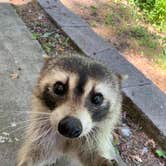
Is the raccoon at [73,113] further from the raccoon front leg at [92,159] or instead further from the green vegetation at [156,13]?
the green vegetation at [156,13]

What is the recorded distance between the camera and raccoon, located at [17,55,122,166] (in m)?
2.78

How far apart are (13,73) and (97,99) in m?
1.64

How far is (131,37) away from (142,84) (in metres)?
1.45

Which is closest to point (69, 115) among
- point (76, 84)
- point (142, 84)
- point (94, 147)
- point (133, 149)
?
point (76, 84)

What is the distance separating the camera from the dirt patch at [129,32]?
5.54 metres

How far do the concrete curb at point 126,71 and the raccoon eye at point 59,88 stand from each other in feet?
4.95

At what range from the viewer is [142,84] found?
470 cm

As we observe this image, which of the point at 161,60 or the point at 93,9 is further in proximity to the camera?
the point at 93,9

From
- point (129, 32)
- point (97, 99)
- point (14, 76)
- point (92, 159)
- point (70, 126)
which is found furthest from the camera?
point (129, 32)

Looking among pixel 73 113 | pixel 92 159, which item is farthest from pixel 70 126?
pixel 92 159

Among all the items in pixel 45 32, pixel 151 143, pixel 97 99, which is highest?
pixel 97 99

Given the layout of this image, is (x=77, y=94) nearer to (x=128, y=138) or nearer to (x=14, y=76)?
(x=128, y=138)

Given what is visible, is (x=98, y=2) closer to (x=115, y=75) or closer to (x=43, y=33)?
(x=43, y=33)

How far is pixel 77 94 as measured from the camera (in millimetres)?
2822
